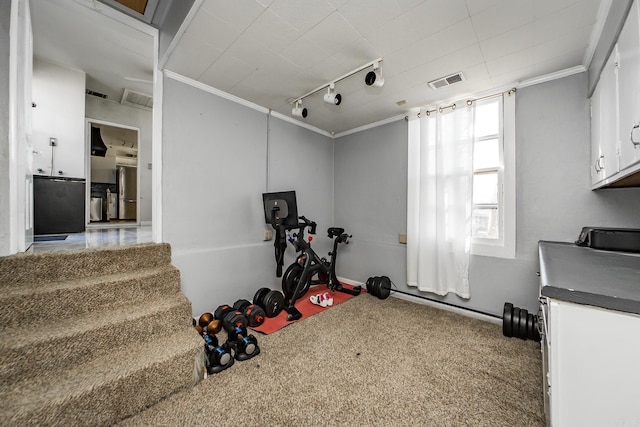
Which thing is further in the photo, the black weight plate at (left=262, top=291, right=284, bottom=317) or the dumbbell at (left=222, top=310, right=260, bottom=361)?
the black weight plate at (left=262, top=291, right=284, bottom=317)

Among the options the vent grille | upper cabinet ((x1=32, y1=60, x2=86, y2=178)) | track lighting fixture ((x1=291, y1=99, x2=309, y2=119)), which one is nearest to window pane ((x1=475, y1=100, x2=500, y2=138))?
track lighting fixture ((x1=291, y1=99, x2=309, y2=119))

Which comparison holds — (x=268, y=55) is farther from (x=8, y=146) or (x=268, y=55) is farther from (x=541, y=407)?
(x=541, y=407)

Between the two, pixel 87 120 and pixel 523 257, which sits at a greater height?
pixel 87 120

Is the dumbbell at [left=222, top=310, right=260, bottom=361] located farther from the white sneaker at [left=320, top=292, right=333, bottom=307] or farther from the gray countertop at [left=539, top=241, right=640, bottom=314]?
the gray countertop at [left=539, top=241, right=640, bottom=314]

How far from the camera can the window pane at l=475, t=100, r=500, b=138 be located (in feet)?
8.38

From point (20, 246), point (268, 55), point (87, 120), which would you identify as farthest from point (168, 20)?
point (87, 120)

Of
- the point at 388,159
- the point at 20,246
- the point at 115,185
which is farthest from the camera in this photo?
the point at 115,185

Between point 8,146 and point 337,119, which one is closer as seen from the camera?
point 8,146

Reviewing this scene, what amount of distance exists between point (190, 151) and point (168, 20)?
1126 millimetres

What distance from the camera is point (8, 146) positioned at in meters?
1.50

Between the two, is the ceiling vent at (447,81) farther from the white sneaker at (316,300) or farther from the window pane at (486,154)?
the white sneaker at (316,300)

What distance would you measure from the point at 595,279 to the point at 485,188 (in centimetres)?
188

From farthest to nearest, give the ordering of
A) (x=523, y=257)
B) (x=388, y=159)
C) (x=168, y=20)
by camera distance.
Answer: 1. (x=388, y=159)
2. (x=523, y=257)
3. (x=168, y=20)

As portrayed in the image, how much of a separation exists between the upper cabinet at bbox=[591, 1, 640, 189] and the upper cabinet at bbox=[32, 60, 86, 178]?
5.80 metres
